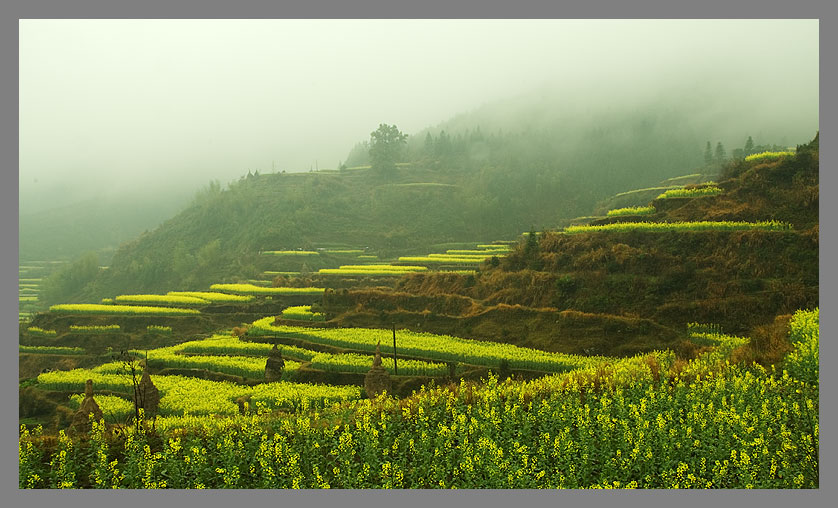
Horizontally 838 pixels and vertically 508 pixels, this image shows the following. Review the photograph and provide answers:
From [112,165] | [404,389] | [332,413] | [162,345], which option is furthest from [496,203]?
[112,165]

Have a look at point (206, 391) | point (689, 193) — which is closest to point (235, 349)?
point (206, 391)

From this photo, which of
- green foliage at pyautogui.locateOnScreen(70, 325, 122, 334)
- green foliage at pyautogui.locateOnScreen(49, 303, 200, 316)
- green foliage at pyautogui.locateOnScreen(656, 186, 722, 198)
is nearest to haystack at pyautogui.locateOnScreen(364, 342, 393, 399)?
green foliage at pyautogui.locateOnScreen(49, 303, 200, 316)

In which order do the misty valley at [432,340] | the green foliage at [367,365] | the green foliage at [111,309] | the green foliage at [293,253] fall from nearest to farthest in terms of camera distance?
the misty valley at [432,340]
the green foliage at [367,365]
the green foliage at [111,309]
the green foliage at [293,253]

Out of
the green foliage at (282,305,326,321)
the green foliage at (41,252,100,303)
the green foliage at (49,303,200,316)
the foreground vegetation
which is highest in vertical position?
the green foliage at (41,252,100,303)

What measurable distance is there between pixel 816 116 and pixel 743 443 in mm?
5549

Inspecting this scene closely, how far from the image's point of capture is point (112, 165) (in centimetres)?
1012

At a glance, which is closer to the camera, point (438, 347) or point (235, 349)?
point (438, 347)

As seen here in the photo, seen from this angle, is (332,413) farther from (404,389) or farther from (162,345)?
(162,345)

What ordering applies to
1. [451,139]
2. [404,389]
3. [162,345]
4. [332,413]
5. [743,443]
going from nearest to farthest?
[743,443] < [332,413] < [404,389] < [162,345] < [451,139]

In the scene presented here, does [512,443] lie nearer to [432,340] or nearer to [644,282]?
[432,340]

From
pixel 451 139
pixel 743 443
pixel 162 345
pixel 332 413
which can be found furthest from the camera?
pixel 451 139

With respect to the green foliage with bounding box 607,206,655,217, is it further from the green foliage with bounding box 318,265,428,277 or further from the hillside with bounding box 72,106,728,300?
the green foliage with bounding box 318,265,428,277

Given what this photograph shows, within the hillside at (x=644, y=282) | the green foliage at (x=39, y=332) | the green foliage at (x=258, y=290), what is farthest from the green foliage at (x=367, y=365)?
the green foliage at (x=39, y=332)

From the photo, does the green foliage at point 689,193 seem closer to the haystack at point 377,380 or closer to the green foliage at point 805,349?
the green foliage at point 805,349
